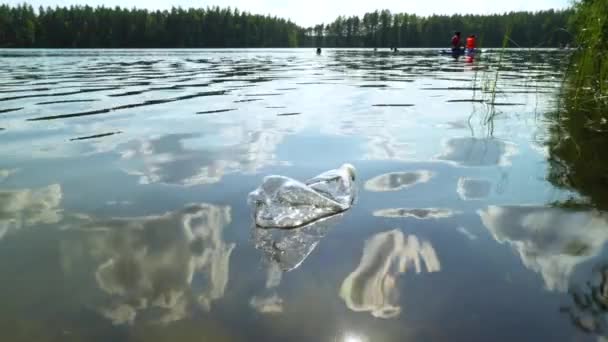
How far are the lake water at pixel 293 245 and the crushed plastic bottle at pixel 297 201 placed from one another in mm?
112

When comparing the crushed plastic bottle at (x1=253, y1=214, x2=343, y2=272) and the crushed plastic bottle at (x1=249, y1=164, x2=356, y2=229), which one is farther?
the crushed plastic bottle at (x1=249, y1=164, x2=356, y2=229)

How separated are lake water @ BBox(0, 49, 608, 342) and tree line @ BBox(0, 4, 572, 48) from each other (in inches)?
3872

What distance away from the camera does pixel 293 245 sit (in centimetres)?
238

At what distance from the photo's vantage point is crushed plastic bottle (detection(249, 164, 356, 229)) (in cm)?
270

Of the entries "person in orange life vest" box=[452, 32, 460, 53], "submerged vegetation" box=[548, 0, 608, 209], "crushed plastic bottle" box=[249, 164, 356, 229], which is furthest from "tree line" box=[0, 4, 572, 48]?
"crushed plastic bottle" box=[249, 164, 356, 229]

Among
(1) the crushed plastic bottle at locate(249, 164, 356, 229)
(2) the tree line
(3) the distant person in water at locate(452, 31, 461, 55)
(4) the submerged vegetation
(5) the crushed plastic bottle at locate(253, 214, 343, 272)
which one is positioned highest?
(2) the tree line

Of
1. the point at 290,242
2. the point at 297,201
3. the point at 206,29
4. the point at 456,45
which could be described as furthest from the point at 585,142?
Result: the point at 206,29

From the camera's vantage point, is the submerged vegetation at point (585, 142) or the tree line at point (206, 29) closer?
the submerged vegetation at point (585, 142)

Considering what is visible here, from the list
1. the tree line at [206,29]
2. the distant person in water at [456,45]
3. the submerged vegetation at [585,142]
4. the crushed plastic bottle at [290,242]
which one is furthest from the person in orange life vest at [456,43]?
the tree line at [206,29]

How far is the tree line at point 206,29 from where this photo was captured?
97.6 m

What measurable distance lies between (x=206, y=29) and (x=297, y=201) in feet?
405

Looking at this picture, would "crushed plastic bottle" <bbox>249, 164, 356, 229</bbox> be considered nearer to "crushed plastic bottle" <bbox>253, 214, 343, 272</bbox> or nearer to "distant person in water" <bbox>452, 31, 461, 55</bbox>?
"crushed plastic bottle" <bbox>253, 214, 343, 272</bbox>

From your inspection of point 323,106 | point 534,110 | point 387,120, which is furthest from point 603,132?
point 323,106

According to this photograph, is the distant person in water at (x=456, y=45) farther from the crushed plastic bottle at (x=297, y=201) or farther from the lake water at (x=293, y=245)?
the crushed plastic bottle at (x=297, y=201)
